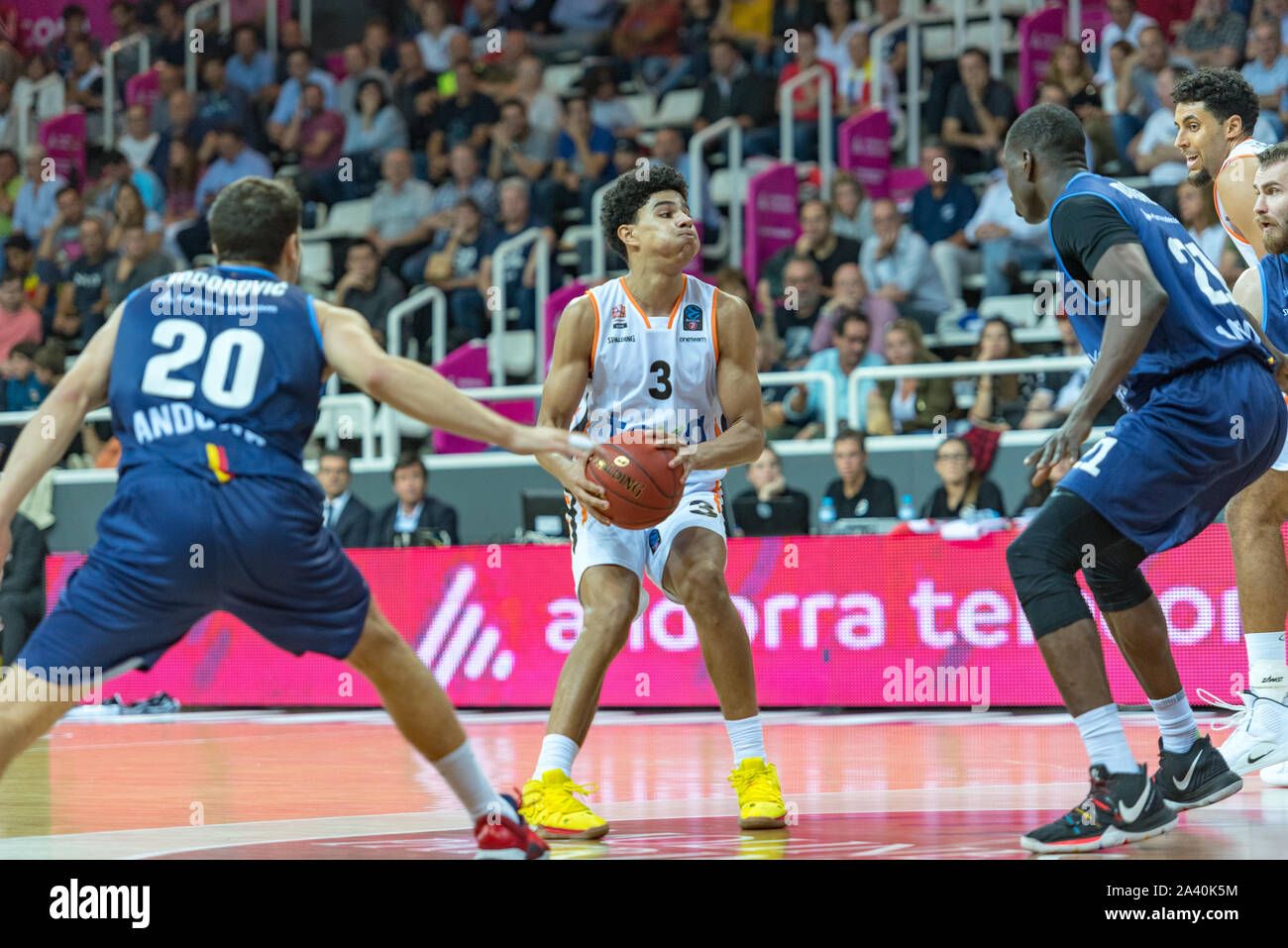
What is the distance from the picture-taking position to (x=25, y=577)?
13.6 m

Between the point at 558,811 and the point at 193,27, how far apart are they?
17.6 metres

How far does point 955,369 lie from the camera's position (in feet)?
38.9

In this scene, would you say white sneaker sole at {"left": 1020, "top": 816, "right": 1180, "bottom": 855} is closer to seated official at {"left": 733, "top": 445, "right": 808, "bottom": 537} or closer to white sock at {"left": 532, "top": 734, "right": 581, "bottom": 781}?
white sock at {"left": 532, "top": 734, "right": 581, "bottom": 781}

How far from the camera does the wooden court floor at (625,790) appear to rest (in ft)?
17.7

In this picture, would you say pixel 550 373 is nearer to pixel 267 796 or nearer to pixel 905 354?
pixel 267 796

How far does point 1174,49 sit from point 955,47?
2.71 m

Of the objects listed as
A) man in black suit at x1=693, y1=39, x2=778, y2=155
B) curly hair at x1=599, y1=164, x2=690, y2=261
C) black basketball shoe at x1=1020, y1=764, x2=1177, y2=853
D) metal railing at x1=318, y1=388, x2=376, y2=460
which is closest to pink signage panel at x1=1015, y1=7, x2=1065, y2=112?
man in black suit at x1=693, y1=39, x2=778, y2=155

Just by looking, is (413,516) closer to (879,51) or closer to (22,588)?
(22,588)

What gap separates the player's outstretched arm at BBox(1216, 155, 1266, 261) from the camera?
6691mm

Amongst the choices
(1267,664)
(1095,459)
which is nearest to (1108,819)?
(1095,459)

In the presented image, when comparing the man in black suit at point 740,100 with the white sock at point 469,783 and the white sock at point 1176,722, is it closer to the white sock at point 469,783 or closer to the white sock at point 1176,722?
the white sock at point 1176,722

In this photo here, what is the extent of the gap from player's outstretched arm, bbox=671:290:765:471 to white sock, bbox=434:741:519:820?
171 cm

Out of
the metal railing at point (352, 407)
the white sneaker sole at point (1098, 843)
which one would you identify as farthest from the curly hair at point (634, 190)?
the metal railing at point (352, 407)
